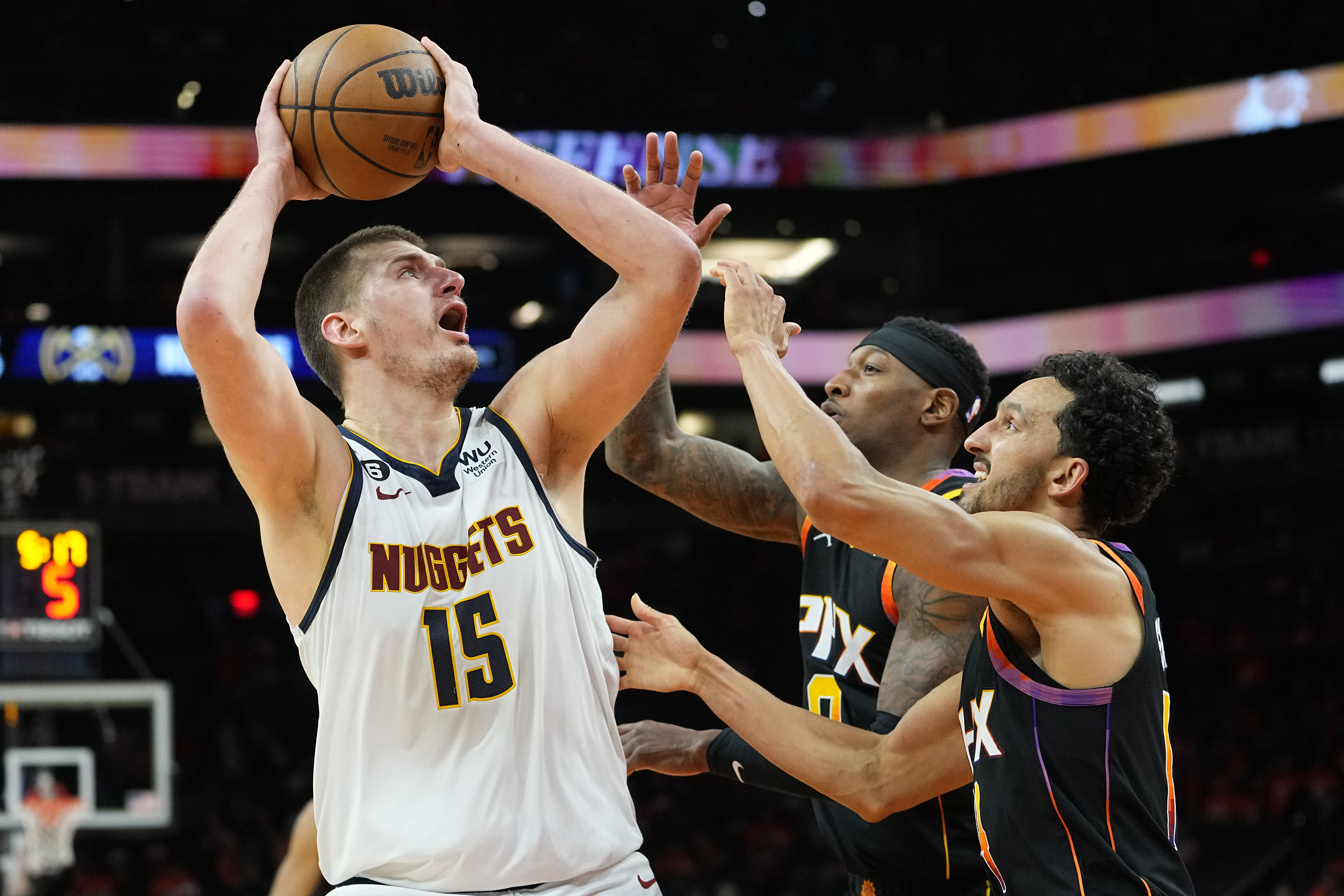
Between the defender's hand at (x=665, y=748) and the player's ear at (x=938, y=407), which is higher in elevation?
the player's ear at (x=938, y=407)

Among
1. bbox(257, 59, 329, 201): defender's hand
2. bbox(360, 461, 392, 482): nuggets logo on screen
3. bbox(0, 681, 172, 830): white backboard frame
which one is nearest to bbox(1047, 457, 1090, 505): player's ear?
bbox(360, 461, 392, 482): nuggets logo on screen

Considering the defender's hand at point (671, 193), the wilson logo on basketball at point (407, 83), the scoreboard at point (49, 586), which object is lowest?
the scoreboard at point (49, 586)

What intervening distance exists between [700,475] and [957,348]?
3.06 ft

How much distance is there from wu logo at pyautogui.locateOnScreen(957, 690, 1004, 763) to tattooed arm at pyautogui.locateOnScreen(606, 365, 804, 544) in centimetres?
144

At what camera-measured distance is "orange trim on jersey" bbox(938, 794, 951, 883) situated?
12.4 feet

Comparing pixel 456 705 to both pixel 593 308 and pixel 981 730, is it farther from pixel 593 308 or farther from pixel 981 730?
pixel 981 730

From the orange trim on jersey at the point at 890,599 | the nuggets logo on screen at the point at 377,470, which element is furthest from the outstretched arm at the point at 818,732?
the nuggets logo on screen at the point at 377,470

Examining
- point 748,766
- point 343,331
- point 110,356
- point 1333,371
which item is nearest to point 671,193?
point 343,331

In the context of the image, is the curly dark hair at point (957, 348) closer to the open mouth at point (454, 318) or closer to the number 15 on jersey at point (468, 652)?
the open mouth at point (454, 318)

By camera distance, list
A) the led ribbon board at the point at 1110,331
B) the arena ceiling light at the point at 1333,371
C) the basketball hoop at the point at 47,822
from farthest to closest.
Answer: the arena ceiling light at the point at 1333,371 < the led ribbon board at the point at 1110,331 < the basketball hoop at the point at 47,822

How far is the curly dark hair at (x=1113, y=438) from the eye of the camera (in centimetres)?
333

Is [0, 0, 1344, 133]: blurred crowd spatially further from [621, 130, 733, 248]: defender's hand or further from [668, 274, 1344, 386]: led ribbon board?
[621, 130, 733, 248]: defender's hand

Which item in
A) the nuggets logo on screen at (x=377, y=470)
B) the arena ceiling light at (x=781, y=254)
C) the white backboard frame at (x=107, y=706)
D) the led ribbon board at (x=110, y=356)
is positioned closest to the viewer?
the nuggets logo on screen at (x=377, y=470)

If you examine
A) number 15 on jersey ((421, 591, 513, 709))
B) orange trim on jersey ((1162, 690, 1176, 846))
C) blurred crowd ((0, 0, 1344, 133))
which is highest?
blurred crowd ((0, 0, 1344, 133))
